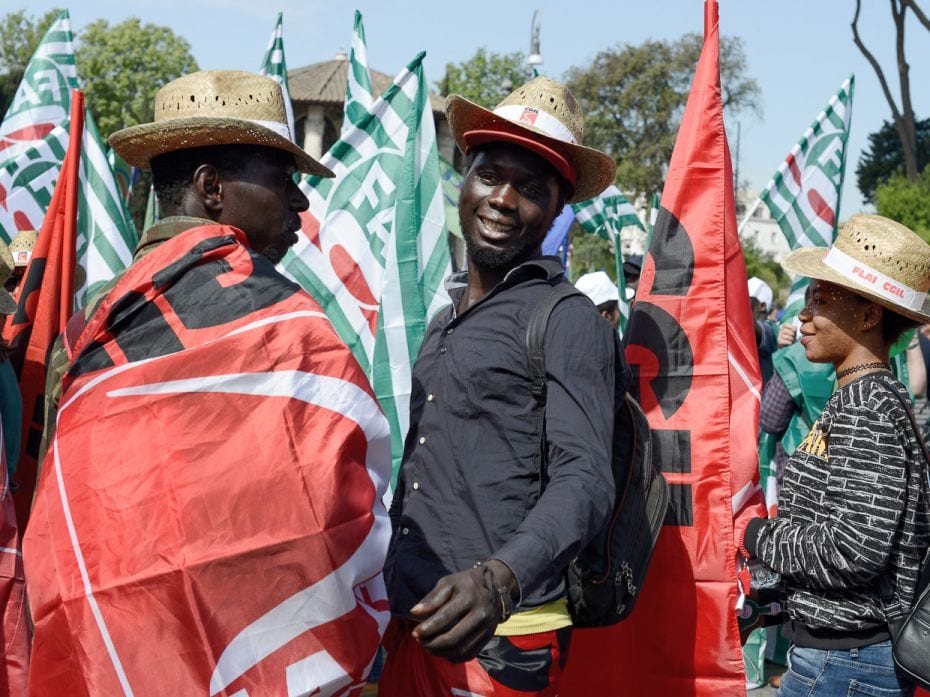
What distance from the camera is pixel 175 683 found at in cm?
212

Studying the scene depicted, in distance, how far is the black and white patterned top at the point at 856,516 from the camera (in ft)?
9.11

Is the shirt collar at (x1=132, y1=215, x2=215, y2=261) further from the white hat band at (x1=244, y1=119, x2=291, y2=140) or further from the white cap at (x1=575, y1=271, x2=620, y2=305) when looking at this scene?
the white cap at (x1=575, y1=271, x2=620, y2=305)

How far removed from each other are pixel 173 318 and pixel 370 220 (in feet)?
11.8

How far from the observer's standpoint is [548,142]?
2.75 meters

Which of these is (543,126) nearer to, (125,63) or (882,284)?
(882,284)

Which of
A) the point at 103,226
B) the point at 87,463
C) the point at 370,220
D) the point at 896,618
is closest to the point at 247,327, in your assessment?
the point at 87,463

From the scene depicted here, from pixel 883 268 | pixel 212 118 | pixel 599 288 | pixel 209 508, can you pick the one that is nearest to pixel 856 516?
pixel 883 268

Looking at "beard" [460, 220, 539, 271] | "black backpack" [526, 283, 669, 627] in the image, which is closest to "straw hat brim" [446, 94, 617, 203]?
"beard" [460, 220, 539, 271]

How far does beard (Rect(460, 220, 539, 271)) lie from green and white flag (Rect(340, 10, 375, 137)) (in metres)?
5.15

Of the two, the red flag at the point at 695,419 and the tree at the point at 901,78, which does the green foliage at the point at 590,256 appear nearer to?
the tree at the point at 901,78

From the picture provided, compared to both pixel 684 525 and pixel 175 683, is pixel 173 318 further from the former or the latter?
pixel 684 525

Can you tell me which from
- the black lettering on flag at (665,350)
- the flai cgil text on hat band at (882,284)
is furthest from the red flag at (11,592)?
the flai cgil text on hat band at (882,284)

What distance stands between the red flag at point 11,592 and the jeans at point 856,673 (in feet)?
6.78

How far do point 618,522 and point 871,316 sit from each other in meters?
1.05
